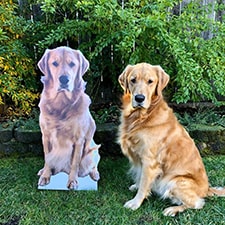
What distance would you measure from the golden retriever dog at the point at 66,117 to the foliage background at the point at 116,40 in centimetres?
57

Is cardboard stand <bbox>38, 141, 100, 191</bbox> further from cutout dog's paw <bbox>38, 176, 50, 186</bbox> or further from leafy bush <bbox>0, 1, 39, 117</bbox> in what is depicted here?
leafy bush <bbox>0, 1, 39, 117</bbox>

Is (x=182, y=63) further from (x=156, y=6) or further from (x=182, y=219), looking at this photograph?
(x=182, y=219)

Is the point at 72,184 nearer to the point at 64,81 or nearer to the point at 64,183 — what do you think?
the point at 64,183

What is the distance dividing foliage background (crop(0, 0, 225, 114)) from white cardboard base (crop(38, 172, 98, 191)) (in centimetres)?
129

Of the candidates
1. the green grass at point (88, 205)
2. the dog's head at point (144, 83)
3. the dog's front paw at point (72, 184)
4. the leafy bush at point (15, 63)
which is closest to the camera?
the green grass at point (88, 205)

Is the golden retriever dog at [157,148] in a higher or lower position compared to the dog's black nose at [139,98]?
lower

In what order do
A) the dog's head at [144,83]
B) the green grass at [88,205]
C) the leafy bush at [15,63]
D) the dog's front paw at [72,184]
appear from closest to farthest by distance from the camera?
1. the green grass at [88,205]
2. the dog's head at [144,83]
3. the dog's front paw at [72,184]
4. the leafy bush at [15,63]

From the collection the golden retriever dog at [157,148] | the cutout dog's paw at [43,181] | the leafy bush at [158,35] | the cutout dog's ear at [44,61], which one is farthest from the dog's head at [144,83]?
the cutout dog's paw at [43,181]

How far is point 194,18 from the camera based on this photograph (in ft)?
11.3

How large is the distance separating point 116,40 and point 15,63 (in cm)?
125

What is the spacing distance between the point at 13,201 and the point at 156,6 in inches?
89.7

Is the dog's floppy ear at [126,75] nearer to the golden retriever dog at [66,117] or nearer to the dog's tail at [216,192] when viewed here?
the golden retriever dog at [66,117]

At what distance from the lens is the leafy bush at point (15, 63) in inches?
144

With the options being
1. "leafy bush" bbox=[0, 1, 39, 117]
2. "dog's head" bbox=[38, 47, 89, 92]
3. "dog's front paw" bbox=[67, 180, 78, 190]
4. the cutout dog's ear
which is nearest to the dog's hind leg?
"dog's front paw" bbox=[67, 180, 78, 190]
